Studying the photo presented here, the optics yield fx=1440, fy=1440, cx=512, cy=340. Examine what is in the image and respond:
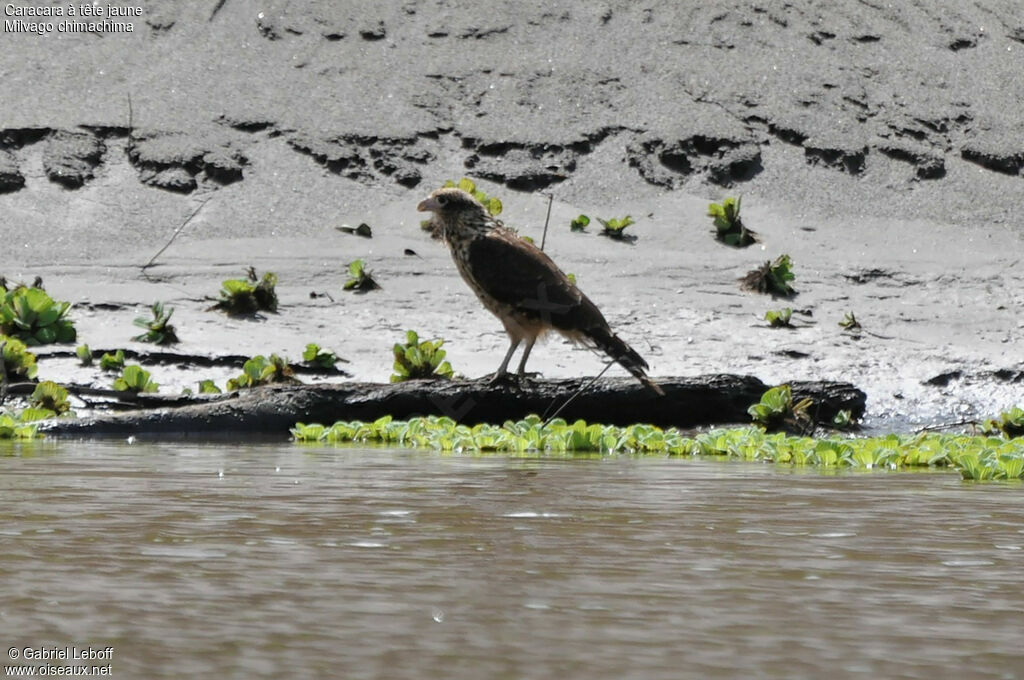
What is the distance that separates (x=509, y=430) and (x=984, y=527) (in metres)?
3.67

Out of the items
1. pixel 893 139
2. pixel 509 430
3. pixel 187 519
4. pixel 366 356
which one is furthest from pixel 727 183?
pixel 187 519

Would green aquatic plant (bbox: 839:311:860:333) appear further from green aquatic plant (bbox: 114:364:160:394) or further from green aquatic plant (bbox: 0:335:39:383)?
green aquatic plant (bbox: 0:335:39:383)

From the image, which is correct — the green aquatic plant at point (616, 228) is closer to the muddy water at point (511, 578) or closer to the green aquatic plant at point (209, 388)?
the green aquatic plant at point (209, 388)

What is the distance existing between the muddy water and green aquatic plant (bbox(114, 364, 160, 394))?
3.67m

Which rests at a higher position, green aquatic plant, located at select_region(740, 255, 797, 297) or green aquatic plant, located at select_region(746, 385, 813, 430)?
green aquatic plant, located at select_region(740, 255, 797, 297)

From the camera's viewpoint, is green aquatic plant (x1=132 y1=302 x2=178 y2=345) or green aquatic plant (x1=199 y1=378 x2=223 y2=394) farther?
green aquatic plant (x1=132 y1=302 x2=178 y2=345)

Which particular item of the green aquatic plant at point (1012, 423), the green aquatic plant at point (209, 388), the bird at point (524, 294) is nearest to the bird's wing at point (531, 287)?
the bird at point (524, 294)

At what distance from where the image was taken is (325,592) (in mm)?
2449

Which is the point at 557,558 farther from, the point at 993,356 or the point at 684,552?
the point at 993,356

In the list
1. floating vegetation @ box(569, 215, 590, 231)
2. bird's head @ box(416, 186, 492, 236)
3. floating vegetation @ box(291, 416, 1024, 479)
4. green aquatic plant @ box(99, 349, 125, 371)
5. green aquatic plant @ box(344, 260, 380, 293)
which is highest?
floating vegetation @ box(569, 215, 590, 231)

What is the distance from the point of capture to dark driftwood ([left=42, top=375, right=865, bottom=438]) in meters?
7.55

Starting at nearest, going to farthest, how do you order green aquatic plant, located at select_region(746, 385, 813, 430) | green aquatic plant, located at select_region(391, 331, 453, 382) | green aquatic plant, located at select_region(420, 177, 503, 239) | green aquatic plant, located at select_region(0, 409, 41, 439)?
1. green aquatic plant, located at select_region(0, 409, 41, 439)
2. green aquatic plant, located at select_region(746, 385, 813, 430)
3. green aquatic plant, located at select_region(391, 331, 453, 382)
4. green aquatic plant, located at select_region(420, 177, 503, 239)

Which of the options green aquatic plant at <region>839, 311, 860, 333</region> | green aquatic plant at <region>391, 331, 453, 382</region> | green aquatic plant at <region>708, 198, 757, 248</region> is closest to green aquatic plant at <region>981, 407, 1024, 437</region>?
green aquatic plant at <region>391, 331, 453, 382</region>

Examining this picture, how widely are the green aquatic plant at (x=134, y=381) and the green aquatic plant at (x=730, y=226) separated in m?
6.28
